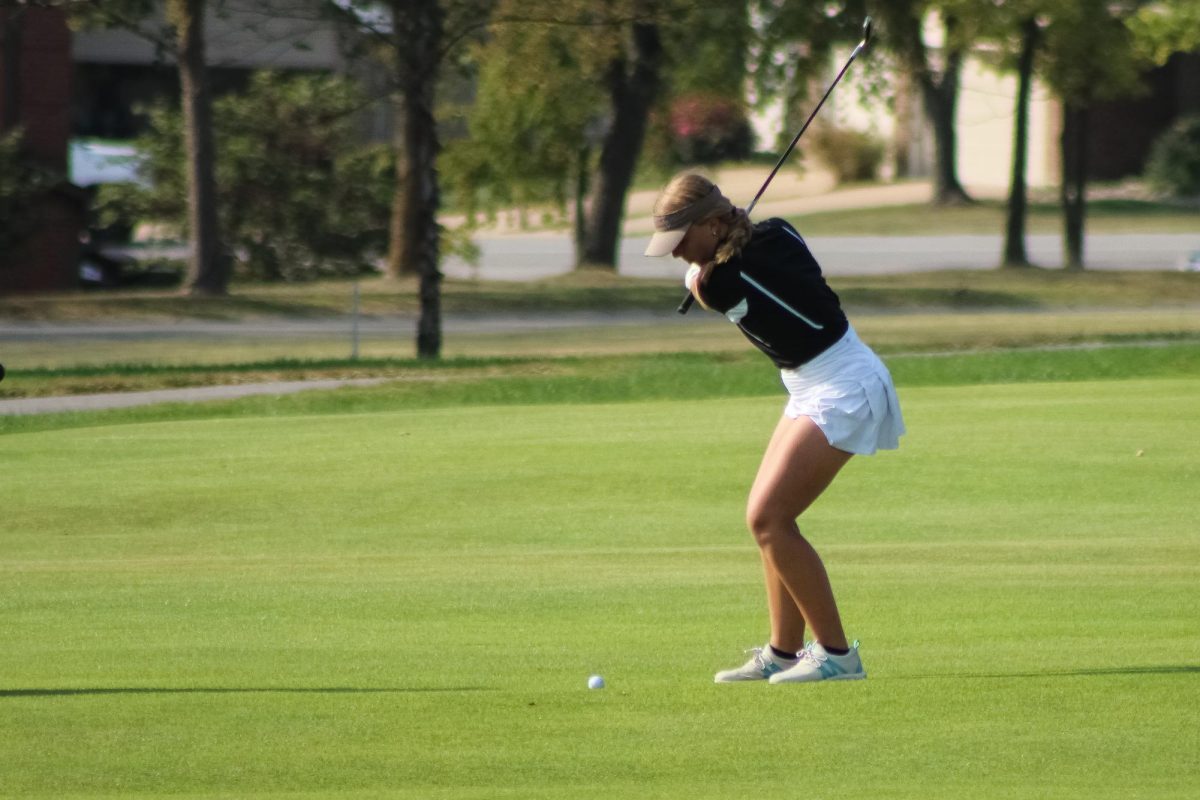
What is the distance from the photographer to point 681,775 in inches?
222

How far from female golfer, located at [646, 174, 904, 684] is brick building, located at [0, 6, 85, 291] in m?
33.7

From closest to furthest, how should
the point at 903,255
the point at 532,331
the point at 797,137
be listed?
the point at 797,137 → the point at 532,331 → the point at 903,255

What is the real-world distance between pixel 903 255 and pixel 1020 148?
13883 millimetres

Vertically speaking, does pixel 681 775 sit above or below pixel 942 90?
below

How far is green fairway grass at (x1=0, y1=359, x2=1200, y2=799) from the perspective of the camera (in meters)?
5.81

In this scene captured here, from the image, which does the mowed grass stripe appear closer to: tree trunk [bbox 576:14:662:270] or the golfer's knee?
the golfer's knee

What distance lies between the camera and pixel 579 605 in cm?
887

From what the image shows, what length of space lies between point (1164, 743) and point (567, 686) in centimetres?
200

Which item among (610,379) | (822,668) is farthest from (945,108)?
(822,668)

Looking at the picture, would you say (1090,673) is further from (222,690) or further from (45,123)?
(45,123)

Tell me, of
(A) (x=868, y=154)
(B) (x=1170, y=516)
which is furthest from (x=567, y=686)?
(A) (x=868, y=154)

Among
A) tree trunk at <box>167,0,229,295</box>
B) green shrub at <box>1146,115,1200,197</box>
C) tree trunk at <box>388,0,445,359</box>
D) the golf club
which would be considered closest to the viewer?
the golf club

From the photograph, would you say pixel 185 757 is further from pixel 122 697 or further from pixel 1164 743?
pixel 1164 743

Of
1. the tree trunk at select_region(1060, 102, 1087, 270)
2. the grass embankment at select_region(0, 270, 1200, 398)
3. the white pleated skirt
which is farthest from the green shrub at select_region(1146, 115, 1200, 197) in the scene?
the white pleated skirt
